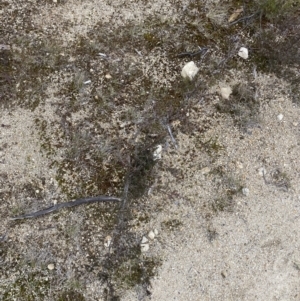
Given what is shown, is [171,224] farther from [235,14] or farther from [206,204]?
[235,14]

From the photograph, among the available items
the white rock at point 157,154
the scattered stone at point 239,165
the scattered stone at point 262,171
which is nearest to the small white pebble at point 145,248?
the white rock at point 157,154

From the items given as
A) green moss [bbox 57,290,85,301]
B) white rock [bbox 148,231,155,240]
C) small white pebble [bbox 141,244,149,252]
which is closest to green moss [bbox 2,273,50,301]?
green moss [bbox 57,290,85,301]

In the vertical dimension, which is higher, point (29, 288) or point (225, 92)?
point (225, 92)

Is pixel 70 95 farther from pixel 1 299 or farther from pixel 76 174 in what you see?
pixel 1 299

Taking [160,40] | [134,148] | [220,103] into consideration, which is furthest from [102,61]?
[220,103]

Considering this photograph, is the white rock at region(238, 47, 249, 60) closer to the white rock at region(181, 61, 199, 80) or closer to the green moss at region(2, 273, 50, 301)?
the white rock at region(181, 61, 199, 80)

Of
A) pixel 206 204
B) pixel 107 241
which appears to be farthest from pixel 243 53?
pixel 107 241
